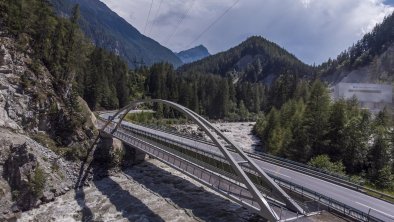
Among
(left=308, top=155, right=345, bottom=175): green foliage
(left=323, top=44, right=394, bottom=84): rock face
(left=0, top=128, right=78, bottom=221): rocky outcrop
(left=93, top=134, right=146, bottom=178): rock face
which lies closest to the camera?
(left=0, top=128, right=78, bottom=221): rocky outcrop

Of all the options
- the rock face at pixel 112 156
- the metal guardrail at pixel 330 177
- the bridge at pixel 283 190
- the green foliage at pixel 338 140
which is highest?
the green foliage at pixel 338 140

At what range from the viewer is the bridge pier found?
50.5 meters

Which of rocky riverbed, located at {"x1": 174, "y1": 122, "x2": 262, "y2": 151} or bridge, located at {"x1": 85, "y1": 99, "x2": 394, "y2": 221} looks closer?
bridge, located at {"x1": 85, "y1": 99, "x2": 394, "y2": 221}

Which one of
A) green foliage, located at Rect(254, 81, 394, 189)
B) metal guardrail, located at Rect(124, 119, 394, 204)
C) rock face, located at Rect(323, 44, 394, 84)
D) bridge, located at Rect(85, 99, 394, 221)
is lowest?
bridge, located at Rect(85, 99, 394, 221)

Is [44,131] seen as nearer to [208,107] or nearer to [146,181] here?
[146,181]

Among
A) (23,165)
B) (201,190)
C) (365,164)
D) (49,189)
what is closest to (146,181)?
(201,190)

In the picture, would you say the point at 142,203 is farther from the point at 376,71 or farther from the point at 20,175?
the point at 376,71

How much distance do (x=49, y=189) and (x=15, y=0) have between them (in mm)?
29368

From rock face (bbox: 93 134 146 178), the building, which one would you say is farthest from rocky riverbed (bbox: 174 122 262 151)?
the building

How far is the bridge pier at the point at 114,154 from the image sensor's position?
166 feet

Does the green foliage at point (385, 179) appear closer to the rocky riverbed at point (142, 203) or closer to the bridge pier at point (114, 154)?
the rocky riverbed at point (142, 203)

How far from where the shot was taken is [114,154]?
51531 millimetres

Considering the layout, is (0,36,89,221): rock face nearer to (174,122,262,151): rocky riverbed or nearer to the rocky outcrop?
the rocky outcrop

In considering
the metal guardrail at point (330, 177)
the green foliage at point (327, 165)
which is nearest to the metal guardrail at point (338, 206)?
the metal guardrail at point (330, 177)
